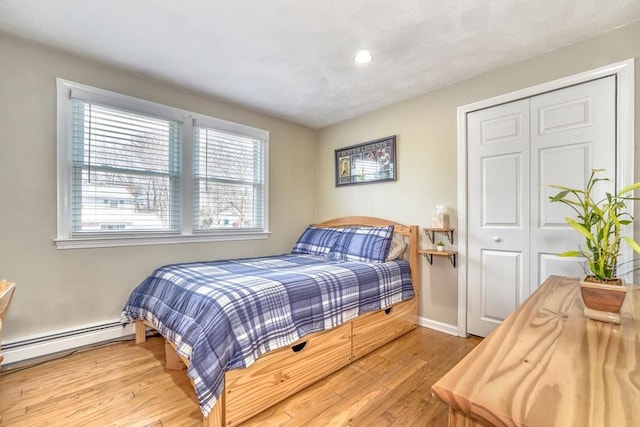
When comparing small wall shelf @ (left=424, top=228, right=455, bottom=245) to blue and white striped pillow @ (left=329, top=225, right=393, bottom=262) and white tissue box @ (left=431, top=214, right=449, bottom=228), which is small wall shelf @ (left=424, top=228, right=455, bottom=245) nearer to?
white tissue box @ (left=431, top=214, right=449, bottom=228)

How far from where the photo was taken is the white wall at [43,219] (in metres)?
2.07

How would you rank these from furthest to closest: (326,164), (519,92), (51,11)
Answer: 1. (326,164)
2. (519,92)
3. (51,11)

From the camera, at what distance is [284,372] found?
1.72m

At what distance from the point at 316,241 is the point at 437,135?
1720 millimetres

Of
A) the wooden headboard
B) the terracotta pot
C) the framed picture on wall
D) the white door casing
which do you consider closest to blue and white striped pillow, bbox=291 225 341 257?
the wooden headboard

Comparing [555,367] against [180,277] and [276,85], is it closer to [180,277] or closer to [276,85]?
[180,277]

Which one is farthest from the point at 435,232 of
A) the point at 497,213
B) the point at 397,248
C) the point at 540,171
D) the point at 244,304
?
the point at 244,304

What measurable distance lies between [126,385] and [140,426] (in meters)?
0.47

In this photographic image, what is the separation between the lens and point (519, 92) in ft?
7.72

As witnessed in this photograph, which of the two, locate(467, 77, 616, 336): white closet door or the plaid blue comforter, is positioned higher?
locate(467, 77, 616, 336): white closet door

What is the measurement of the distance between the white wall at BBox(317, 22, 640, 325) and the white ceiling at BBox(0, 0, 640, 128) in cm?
11

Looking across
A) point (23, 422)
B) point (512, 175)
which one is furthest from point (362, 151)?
point (23, 422)

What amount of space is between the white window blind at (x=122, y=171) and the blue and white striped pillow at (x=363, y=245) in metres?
1.66

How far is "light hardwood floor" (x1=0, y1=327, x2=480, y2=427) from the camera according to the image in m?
1.56
